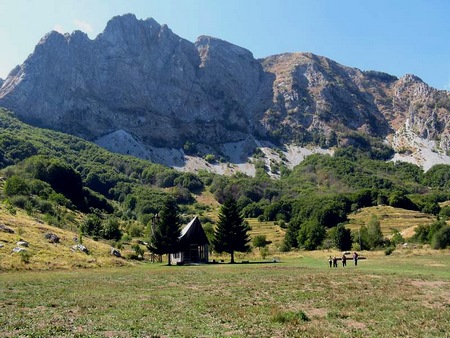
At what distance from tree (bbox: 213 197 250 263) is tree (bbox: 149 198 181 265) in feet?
33.8

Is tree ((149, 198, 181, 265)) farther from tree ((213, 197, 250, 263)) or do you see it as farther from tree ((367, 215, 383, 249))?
tree ((367, 215, 383, 249))

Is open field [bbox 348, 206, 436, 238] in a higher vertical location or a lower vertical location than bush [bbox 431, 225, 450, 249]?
higher

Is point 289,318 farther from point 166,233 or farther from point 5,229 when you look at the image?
point 166,233

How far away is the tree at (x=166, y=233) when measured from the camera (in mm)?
82000

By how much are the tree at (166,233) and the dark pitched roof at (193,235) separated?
3.75 meters

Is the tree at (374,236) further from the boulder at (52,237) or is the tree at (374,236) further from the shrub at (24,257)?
the shrub at (24,257)

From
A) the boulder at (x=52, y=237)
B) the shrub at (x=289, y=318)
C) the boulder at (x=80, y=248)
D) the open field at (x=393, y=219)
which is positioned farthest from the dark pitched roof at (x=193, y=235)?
the open field at (x=393, y=219)

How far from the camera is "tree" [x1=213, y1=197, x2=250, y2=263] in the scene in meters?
88.7

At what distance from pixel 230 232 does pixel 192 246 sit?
346 inches

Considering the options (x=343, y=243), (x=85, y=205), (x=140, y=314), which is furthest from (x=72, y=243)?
(x=85, y=205)

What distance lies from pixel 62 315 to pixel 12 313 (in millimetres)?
2852

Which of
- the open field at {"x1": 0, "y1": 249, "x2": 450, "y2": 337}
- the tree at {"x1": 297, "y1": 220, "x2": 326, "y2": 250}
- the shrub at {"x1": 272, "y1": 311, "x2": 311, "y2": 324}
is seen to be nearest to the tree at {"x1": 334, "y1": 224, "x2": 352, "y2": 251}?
the tree at {"x1": 297, "y1": 220, "x2": 326, "y2": 250}

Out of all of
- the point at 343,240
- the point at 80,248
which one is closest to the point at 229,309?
the point at 80,248

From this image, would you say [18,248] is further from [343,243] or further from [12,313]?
[343,243]
